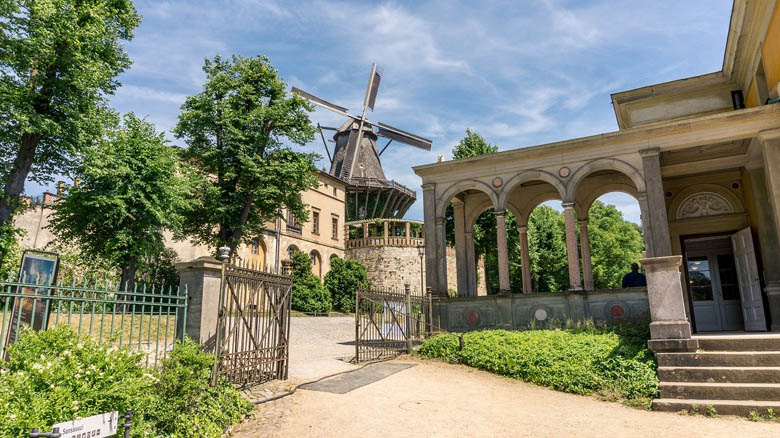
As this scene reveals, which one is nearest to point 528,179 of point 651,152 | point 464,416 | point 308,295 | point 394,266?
point 651,152

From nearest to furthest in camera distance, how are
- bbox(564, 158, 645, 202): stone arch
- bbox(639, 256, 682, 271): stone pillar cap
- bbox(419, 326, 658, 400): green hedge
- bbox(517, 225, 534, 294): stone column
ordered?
bbox(419, 326, 658, 400): green hedge < bbox(639, 256, 682, 271): stone pillar cap < bbox(564, 158, 645, 202): stone arch < bbox(517, 225, 534, 294): stone column

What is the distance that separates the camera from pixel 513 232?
2748 cm

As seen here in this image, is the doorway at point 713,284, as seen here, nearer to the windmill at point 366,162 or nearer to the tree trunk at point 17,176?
the tree trunk at point 17,176

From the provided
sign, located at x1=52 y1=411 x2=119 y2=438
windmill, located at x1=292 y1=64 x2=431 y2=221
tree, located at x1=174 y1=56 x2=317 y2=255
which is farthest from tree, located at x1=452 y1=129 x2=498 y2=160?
sign, located at x1=52 y1=411 x2=119 y2=438

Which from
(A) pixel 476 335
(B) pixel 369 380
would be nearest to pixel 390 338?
(A) pixel 476 335

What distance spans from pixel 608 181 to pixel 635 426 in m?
10.2

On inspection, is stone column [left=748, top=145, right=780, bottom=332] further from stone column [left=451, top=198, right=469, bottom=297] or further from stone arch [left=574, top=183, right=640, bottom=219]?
stone column [left=451, top=198, right=469, bottom=297]

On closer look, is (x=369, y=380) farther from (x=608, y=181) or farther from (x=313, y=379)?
(x=608, y=181)

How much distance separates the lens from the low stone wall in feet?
39.0

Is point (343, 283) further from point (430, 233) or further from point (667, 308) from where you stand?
point (667, 308)

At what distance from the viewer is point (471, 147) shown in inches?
Answer: 1069

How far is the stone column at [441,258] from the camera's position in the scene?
14.3 metres

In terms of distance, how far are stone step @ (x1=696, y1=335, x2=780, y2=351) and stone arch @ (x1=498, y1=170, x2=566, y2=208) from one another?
6137 mm

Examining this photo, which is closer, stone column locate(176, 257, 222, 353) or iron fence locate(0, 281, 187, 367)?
iron fence locate(0, 281, 187, 367)
